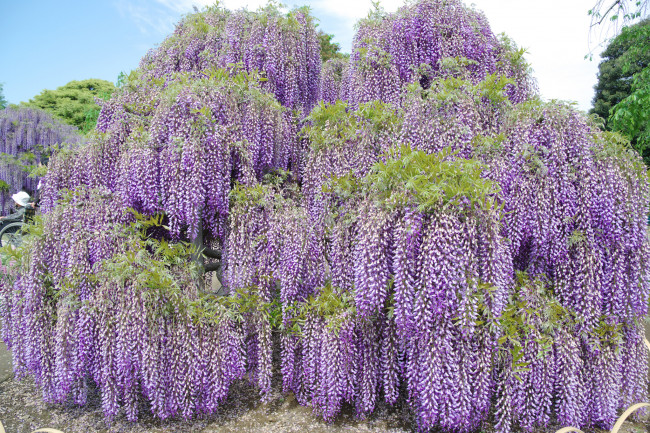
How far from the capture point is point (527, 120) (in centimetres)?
512

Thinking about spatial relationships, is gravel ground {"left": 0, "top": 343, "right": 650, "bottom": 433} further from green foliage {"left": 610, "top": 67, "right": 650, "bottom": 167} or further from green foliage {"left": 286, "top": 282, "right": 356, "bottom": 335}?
green foliage {"left": 610, "top": 67, "right": 650, "bottom": 167}

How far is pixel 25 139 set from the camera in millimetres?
18516

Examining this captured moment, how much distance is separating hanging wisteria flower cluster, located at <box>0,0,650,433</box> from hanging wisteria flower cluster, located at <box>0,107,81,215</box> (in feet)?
46.4

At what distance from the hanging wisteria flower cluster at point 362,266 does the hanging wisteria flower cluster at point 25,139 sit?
46.4 feet

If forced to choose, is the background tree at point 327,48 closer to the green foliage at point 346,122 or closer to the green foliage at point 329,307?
the green foliage at point 346,122

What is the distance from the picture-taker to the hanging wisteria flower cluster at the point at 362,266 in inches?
165

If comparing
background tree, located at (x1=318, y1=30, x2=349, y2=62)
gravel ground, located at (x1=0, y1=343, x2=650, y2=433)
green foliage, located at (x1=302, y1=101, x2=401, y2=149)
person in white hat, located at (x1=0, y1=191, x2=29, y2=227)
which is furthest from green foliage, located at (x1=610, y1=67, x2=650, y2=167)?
person in white hat, located at (x1=0, y1=191, x2=29, y2=227)

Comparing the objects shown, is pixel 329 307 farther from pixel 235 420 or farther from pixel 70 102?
pixel 70 102

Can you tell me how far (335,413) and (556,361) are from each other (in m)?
2.70

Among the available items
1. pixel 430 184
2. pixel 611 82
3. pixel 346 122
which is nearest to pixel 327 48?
pixel 346 122

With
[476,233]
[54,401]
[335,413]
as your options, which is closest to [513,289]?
[476,233]

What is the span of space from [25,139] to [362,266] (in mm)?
20440

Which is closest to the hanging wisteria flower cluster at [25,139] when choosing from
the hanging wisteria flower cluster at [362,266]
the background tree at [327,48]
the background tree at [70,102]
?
the background tree at [70,102]

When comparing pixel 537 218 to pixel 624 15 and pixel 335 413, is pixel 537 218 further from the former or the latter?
pixel 624 15
